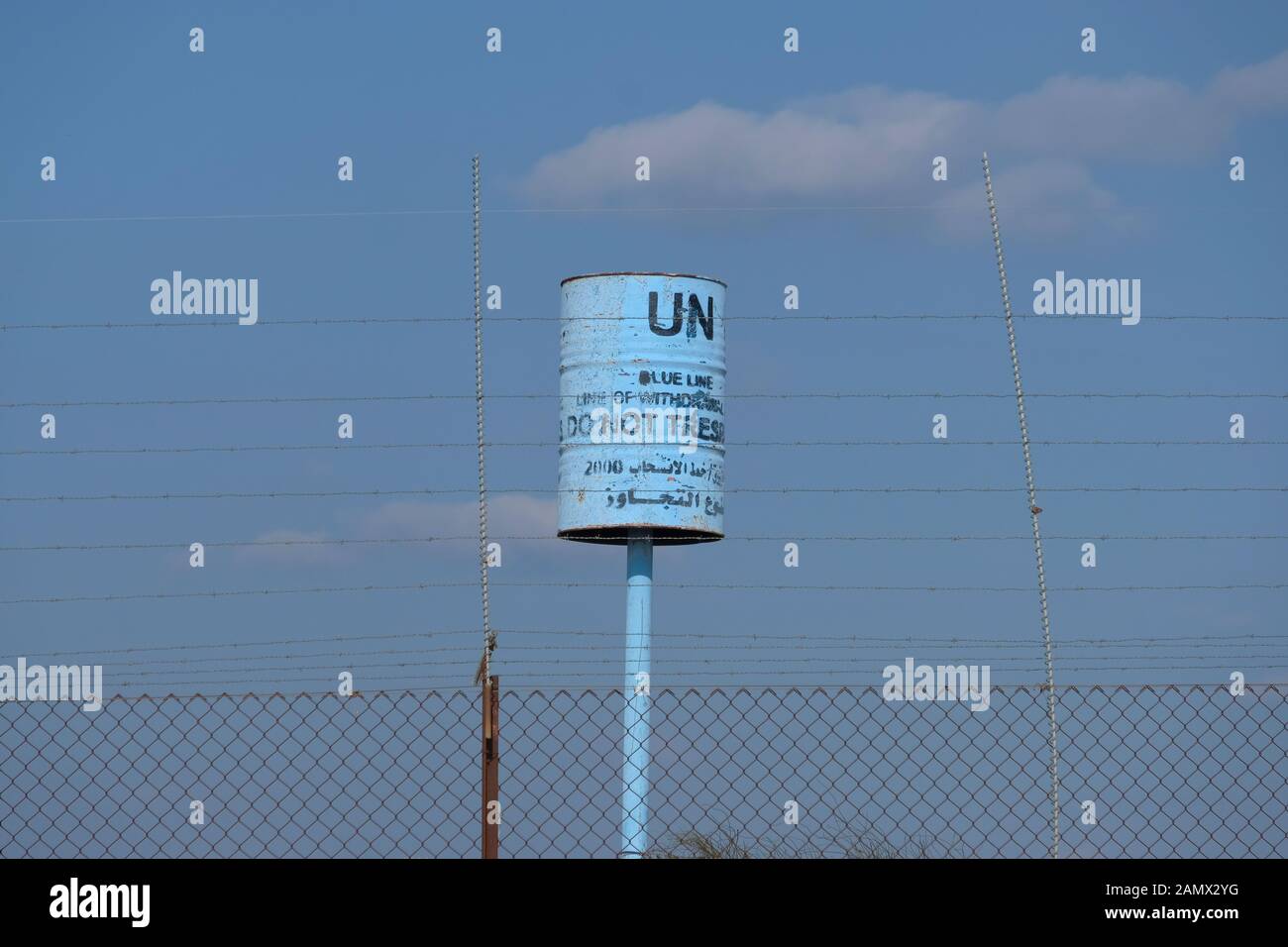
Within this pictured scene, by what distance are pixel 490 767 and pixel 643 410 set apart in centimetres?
666

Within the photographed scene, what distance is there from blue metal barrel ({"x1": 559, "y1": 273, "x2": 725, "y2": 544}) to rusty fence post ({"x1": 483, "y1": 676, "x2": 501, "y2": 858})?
6.36 m

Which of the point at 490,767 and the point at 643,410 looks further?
the point at 643,410

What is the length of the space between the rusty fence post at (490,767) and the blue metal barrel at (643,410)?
6.36 metres

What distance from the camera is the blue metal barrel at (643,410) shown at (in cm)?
1317

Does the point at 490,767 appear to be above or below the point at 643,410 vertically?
below

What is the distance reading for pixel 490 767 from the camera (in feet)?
22.0

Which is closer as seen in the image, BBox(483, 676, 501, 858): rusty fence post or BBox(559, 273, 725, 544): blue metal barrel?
BBox(483, 676, 501, 858): rusty fence post

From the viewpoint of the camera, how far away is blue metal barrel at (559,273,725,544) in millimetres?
13172

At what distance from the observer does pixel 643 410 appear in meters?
13.2

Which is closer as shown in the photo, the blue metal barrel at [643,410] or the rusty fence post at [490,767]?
the rusty fence post at [490,767]
